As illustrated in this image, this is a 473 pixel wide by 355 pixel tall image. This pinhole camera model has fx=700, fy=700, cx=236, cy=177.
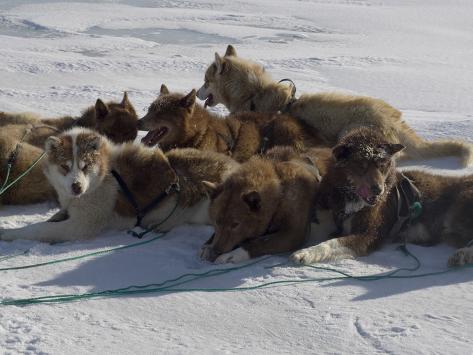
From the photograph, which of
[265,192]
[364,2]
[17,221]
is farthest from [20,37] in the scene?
[364,2]

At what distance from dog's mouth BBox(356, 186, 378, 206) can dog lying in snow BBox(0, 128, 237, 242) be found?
1.18 metres

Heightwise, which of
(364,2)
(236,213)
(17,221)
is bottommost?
(17,221)

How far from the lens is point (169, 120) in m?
6.72

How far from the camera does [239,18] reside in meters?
23.1

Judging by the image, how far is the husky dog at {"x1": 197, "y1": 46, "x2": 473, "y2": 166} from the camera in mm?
7488

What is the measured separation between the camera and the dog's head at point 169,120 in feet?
22.0

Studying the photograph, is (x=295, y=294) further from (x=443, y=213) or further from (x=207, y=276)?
(x=443, y=213)

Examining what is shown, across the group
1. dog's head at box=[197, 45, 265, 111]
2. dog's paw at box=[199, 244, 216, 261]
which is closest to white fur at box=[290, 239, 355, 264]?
dog's paw at box=[199, 244, 216, 261]

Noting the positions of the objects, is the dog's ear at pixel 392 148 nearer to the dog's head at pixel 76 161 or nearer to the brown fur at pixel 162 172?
the brown fur at pixel 162 172

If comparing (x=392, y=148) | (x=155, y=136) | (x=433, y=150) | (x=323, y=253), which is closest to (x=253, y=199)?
(x=323, y=253)

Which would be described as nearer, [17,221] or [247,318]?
[247,318]

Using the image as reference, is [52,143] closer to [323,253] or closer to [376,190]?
[323,253]

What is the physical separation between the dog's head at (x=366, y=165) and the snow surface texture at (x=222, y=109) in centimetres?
45

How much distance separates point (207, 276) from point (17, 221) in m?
1.98
